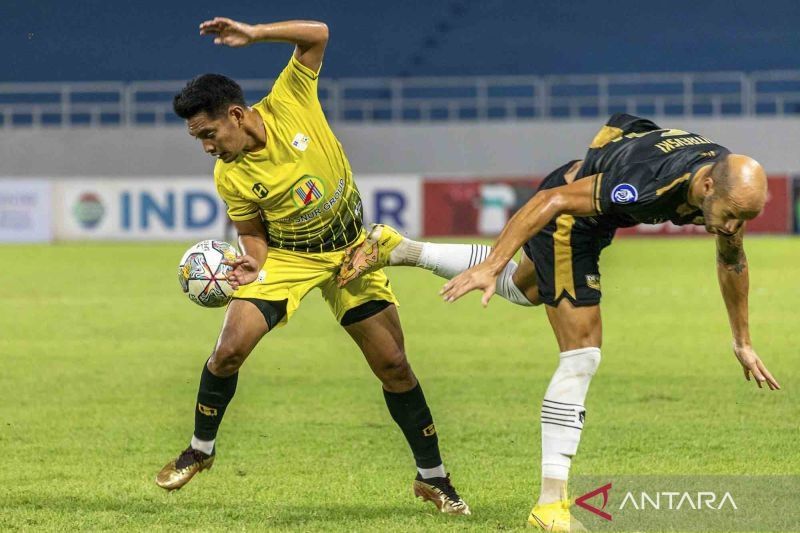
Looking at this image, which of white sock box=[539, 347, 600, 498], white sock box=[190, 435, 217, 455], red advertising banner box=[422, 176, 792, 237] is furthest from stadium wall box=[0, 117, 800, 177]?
white sock box=[539, 347, 600, 498]

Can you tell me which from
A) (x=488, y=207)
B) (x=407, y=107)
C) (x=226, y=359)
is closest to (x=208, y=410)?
(x=226, y=359)

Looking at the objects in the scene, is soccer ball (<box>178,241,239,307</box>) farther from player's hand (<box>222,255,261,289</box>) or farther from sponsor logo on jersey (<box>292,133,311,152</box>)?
sponsor logo on jersey (<box>292,133,311,152</box>)

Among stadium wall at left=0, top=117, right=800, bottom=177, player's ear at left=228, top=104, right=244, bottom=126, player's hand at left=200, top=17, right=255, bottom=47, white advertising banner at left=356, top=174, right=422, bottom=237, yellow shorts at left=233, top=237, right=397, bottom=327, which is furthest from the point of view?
stadium wall at left=0, top=117, right=800, bottom=177

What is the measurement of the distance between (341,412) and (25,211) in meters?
26.9

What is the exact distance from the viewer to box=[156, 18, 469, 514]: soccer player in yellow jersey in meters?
5.89

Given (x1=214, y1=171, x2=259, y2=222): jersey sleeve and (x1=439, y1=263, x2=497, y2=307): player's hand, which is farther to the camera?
(x1=214, y1=171, x2=259, y2=222): jersey sleeve

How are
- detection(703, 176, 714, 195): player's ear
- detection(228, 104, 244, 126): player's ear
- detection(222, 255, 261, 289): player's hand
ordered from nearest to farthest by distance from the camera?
detection(703, 176, 714, 195): player's ear → detection(228, 104, 244, 126): player's ear → detection(222, 255, 261, 289): player's hand

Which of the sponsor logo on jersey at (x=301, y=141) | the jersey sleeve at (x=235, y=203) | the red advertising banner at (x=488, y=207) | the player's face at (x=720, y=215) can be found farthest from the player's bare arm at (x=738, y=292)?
the red advertising banner at (x=488, y=207)

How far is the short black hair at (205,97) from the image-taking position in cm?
557

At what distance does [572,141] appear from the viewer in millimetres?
36250

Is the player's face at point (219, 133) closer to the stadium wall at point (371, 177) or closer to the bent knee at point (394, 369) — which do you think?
the bent knee at point (394, 369)

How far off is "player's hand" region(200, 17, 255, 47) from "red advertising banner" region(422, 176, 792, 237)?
1118 inches

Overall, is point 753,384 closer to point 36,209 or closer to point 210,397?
point 210,397

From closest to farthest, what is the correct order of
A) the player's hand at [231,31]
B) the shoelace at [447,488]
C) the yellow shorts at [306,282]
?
the player's hand at [231,31] < the shoelace at [447,488] < the yellow shorts at [306,282]
